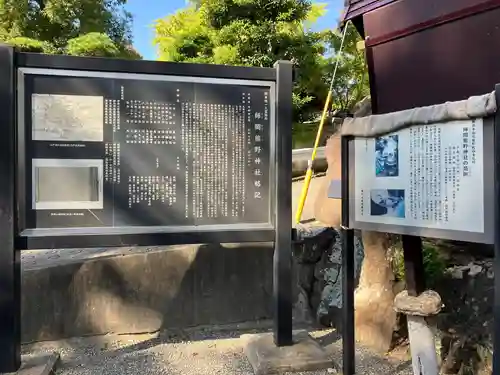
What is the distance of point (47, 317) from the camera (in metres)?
3.88

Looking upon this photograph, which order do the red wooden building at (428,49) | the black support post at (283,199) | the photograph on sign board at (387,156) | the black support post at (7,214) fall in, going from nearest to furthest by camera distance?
the red wooden building at (428,49) → the photograph on sign board at (387,156) → the black support post at (7,214) → the black support post at (283,199)

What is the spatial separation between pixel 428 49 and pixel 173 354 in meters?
2.98

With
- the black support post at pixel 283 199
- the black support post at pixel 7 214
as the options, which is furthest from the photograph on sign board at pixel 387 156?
the black support post at pixel 7 214

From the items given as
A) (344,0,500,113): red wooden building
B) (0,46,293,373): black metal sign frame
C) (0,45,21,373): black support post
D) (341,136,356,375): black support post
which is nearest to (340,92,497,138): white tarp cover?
(341,136,356,375): black support post

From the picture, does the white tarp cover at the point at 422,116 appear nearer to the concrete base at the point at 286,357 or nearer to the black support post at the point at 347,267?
the black support post at the point at 347,267

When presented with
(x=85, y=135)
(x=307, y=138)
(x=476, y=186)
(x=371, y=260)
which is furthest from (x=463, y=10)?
(x=307, y=138)

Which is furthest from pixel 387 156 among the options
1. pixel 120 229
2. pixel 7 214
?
pixel 7 214

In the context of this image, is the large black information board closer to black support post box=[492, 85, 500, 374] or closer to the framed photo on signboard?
the framed photo on signboard

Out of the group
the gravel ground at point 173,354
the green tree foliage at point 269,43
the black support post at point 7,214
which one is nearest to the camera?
the black support post at point 7,214

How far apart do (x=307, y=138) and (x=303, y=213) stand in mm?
5375

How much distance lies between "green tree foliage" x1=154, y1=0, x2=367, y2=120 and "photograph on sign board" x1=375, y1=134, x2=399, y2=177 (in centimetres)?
636

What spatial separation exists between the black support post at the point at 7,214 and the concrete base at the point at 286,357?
1660 mm

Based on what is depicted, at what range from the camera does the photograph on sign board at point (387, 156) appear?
8.57ft

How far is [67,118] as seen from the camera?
315 centimetres
